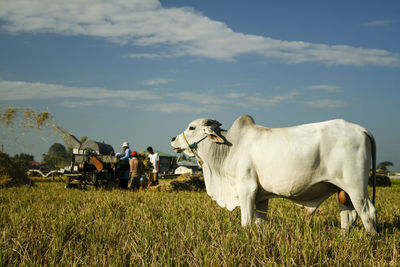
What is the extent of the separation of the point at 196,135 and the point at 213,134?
387mm

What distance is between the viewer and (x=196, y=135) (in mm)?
5582

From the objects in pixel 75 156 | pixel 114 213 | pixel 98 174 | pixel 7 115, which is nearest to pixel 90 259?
pixel 114 213

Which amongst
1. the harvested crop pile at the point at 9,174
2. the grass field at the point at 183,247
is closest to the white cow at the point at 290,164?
the grass field at the point at 183,247

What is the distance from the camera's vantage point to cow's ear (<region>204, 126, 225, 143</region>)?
5234mm

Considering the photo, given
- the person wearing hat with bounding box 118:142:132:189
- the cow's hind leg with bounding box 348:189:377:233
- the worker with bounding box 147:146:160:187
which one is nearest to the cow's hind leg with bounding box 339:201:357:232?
the cow's hind leg with bounding box 348:189:377:233

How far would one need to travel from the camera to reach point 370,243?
4082mm

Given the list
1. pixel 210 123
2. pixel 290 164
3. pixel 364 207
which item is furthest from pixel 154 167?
pixel 364 207

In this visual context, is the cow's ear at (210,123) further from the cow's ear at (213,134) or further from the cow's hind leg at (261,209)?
the cow's hind leg at (261,209)

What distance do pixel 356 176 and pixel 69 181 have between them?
10383mm

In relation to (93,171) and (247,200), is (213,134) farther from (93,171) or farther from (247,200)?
(93,171)

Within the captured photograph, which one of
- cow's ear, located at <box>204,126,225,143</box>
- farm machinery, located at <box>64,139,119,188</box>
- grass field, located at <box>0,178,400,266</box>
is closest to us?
grass field, located at <box>0,178,400,266</box>

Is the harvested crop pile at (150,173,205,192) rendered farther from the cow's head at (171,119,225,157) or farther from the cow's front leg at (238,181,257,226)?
the cow's front leg at (238,181,257,226)

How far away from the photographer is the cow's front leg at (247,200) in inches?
189

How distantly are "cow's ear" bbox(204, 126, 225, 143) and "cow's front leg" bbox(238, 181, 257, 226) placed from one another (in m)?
0.77
